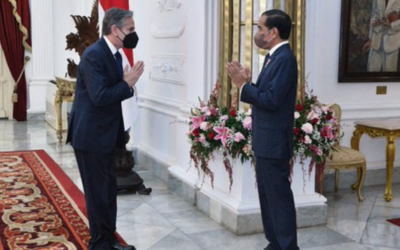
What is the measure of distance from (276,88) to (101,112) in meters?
1.21

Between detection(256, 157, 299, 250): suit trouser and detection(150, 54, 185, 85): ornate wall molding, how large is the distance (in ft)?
8.56

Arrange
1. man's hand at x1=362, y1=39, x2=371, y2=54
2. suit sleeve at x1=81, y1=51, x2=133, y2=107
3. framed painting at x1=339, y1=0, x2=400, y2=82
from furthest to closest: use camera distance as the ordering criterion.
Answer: man's hand at x1=362, y1=39, x2=371, y2=54 < framed painting at x1=339, y1=0, x2=400, y2=82 < suit sleeve at x1=81, y1=51, x2=133, y2=107

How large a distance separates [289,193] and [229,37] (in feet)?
5.85

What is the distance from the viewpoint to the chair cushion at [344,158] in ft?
18.6

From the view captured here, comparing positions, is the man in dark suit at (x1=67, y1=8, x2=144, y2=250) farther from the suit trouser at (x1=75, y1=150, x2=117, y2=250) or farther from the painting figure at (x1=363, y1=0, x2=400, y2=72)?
the painting figure at (x1=363, y1=0, x2=400, y2=72)

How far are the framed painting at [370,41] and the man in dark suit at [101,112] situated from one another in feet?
10.4

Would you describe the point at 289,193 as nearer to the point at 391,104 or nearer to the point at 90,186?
the point at 90,186

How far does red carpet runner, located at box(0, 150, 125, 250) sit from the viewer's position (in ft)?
14.5

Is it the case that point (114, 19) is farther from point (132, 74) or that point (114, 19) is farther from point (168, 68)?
point (168, 68)

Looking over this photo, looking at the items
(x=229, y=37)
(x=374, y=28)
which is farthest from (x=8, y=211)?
(x=374, y=28)

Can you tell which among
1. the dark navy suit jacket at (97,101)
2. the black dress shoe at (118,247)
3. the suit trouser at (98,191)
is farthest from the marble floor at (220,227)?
the dark navy suit jacket at (97,101)

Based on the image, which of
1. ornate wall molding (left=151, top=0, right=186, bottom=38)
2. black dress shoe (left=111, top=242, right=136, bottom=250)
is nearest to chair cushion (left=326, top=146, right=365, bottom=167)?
ornate wall molding (left=151, top=0, right=186, bottom=38)

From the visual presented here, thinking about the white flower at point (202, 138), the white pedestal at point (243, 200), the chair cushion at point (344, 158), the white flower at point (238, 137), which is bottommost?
the white pedestal at point (243, 200)

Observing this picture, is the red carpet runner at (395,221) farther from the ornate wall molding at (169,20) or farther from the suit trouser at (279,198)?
the ornate wall molding at (169,20)
